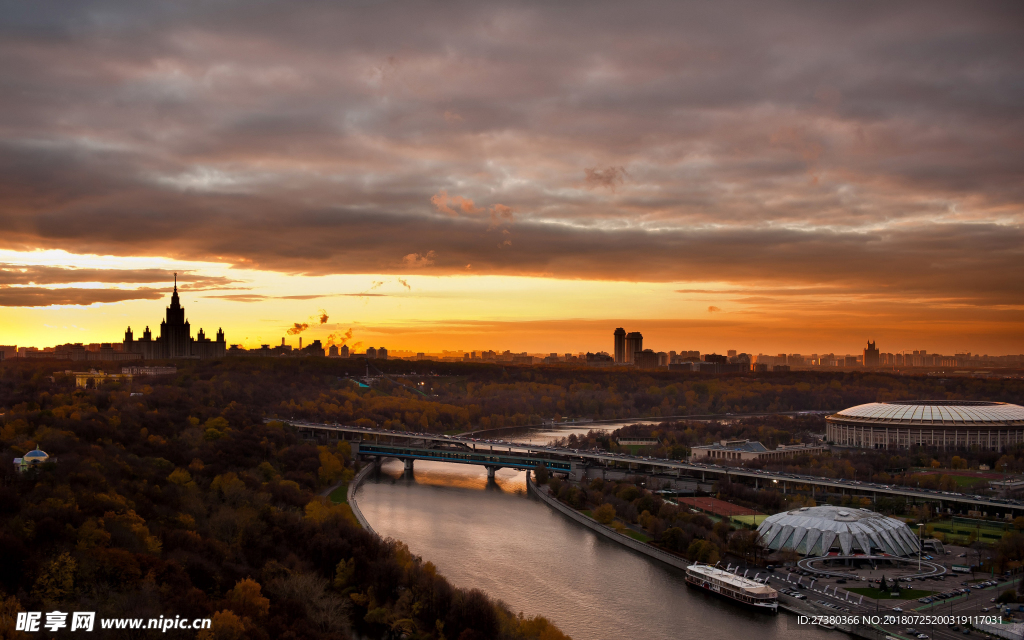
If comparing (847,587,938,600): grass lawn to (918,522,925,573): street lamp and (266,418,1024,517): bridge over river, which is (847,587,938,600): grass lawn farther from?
(266,418,1024,517): bridge over river

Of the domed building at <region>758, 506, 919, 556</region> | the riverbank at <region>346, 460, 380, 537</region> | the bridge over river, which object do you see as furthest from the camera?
the bridge over river

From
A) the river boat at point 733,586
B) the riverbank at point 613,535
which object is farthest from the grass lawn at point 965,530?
the river boat at point 733,586

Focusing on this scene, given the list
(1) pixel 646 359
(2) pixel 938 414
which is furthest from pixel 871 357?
(2) pixel 938 414

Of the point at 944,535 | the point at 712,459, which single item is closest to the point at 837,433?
the point at 712,459

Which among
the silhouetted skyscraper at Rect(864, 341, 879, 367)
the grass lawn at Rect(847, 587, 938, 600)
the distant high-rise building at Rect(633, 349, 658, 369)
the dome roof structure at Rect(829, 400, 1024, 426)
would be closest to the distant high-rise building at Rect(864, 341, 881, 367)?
the silhouetted skyscraper at Rect(864, 341, 879, 367)

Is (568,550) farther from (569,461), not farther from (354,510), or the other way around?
(569,461)

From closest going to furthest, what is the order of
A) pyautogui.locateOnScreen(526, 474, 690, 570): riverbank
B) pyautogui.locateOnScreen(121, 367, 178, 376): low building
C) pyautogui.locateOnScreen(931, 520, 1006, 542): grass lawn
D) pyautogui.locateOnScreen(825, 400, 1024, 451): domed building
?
pyautogui.locateOnScreen(526, 474, 690, 570): riverbank, pyautogui.locateOnScreen(931, 520, 1006, 542): grass lawn, pyautogui.locateOnScreen(825, 400, 1024, 451): domed building, pyautogui.locateOnScreen(121, 367, 178, 376): low building
